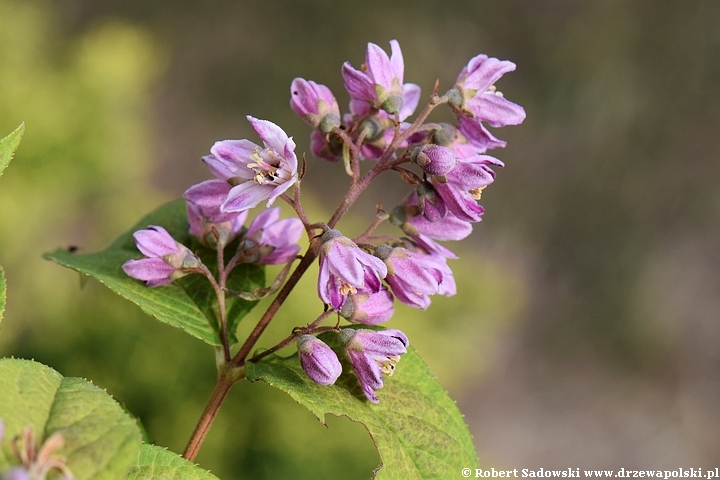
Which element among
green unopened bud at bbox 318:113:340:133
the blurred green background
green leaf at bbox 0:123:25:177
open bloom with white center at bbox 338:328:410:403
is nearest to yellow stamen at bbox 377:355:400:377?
open bloom with white center at bbox 338:328:410:403

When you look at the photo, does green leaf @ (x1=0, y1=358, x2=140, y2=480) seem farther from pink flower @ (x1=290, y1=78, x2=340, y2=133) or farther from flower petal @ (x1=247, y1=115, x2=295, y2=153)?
pink flower @ (x1=290, y1=78, x2=340, y2=133)

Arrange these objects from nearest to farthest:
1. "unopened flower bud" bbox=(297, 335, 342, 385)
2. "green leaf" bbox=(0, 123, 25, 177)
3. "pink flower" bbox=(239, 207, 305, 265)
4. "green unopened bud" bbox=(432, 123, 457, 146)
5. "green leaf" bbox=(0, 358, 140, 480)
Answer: "green leaf" bbox=(0, 358, 140, 480) < "green leaf" bbox=(0, 123, 25, 177) < "unopened flower bud" bbox=(297, 335, 342, 385) < "green unopened bud" bbox=(432, 123, 457, 146) < "pink flower" bbox=(239, 207, 305, 265)

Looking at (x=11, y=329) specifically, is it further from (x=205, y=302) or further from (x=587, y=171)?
(x=587, y=171)

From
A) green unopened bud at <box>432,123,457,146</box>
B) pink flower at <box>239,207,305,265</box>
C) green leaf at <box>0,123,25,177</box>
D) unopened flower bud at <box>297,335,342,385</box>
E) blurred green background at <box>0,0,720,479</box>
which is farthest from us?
blurred green background at <box>0,0,720,479</box>

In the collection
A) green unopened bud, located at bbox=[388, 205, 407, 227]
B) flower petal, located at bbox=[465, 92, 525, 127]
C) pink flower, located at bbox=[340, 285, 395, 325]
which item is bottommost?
pink flower, located at bbox=[340, 285, 395, 325]

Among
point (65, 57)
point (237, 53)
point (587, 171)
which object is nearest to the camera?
point (65, 57)

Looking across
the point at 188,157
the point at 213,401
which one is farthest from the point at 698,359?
the point at 213,401

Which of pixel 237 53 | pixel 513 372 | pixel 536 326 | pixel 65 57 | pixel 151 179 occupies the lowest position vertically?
pixel 513 372
